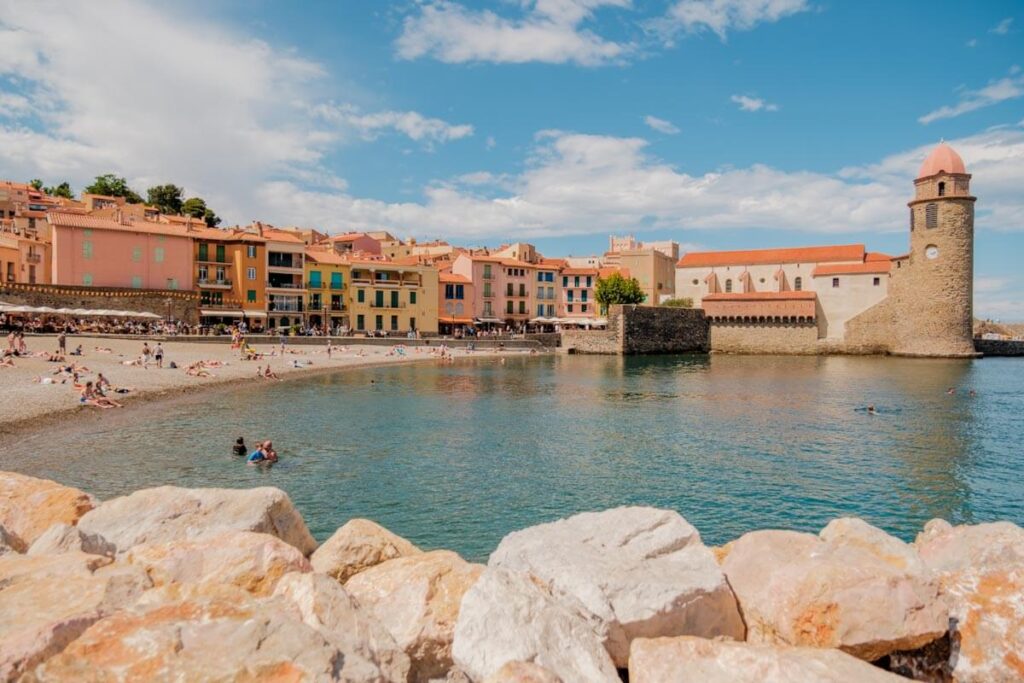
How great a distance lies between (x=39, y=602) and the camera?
4.39 metres

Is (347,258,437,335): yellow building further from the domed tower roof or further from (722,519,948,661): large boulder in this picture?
(722,519,948,661): large boulder

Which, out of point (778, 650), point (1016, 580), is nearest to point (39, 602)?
point (778, 650)

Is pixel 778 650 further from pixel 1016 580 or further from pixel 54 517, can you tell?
pixel 54 517

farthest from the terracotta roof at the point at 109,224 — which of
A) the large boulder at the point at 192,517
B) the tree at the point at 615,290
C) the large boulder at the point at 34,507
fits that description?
the large boulder at the point at 192,517

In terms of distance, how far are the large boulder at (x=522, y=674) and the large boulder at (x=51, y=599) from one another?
2449 mm

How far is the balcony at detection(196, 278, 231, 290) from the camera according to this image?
5772 cm

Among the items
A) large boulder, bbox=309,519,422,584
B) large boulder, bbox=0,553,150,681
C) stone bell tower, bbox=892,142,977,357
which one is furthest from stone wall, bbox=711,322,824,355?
large boulder, bbox=0,553,150,681

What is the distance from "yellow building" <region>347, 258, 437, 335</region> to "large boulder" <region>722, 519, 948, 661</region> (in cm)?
6133

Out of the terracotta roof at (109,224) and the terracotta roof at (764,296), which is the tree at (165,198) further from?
the terracotta roof at (764,296)

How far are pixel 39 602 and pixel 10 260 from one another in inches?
2299

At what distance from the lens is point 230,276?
5944cm

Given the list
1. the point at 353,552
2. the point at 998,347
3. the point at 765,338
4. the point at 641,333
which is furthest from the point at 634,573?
the point at 998,347

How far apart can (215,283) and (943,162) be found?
6638 cm

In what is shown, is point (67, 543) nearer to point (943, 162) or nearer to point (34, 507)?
point (34, 507)
